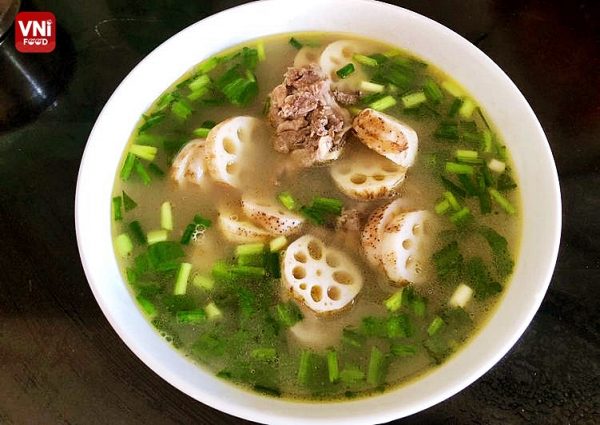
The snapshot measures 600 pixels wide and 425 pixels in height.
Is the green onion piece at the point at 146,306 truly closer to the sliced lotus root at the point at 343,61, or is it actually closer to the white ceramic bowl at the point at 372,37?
the white ceramic bowl at the point at 372,37

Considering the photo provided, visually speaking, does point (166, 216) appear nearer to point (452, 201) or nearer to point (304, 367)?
point (304, 367)

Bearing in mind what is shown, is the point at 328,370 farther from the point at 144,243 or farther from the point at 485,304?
the point at 144,243

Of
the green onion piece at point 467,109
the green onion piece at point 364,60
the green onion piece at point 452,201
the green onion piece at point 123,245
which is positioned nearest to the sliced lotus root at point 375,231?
the green onion piece at point 452,201

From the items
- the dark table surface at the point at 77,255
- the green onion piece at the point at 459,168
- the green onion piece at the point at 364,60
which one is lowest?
the dark table surface at the point at 77,255

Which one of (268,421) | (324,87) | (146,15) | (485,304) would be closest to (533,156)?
(485,304)

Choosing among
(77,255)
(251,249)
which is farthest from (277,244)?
(77,255)

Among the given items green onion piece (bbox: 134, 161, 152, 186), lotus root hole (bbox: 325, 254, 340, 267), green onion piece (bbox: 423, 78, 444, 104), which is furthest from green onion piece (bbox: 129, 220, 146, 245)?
green onion piece (bbox: 423, 78, 444, 104)
